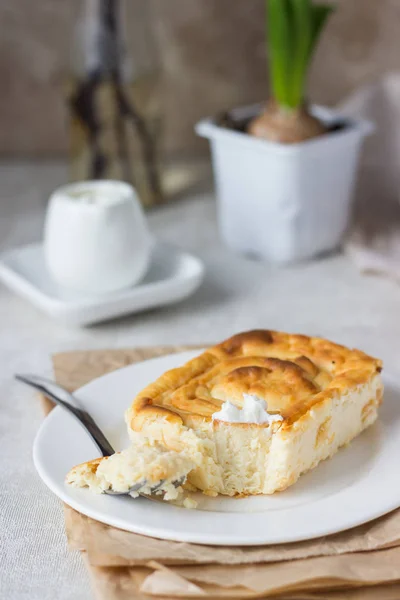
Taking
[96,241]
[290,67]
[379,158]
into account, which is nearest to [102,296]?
[96,241]

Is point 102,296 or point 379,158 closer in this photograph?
point 102,296

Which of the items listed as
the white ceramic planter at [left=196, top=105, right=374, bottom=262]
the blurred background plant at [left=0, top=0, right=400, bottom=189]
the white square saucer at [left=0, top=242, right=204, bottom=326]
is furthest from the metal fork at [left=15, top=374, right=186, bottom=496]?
the blurred background plant at [left=0, top=0, right=400, bottom=189]

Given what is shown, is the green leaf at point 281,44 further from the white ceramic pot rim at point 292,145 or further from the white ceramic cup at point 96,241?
the white ceramic cup at point 96,241

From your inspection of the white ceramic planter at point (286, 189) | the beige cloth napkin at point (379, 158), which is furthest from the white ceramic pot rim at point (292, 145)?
the beige cloth napkin at point (379, 158)

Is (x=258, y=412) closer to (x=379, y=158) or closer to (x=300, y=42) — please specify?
(x=300, y=42)

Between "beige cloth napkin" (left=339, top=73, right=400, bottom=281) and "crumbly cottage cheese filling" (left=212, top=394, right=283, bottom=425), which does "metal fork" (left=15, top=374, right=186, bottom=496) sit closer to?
"crumbly cottage cheese filling" (left=212, top=394, right=283, bottom=425)

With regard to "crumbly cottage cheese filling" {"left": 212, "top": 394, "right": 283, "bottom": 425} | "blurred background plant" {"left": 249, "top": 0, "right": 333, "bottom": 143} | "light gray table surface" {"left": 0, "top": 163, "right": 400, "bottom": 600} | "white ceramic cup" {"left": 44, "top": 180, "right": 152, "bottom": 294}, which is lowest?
"light gray table surface" {"left": 0, "top": 163, "right": 400, "bottom": 600}

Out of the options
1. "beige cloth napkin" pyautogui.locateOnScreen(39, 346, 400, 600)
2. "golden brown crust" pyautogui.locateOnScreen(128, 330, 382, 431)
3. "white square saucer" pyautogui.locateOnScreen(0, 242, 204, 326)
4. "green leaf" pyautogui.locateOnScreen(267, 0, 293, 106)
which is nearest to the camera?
"beige cloth napkin" pyautogui.locateOnScreen(39, 346, 400, 600)

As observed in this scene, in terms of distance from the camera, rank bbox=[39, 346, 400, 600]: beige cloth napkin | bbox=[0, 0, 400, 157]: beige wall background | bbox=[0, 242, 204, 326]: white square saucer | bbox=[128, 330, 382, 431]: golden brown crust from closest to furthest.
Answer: bbox=[39, 346, 400, 600]: beige cloth napkin
bbox=[128, 330, 382, 431]: golden brown crust
bbox=[0, 242, 204, 326]: white square saucer
bbox=[0, 0, 400, 157]: beige wall background
